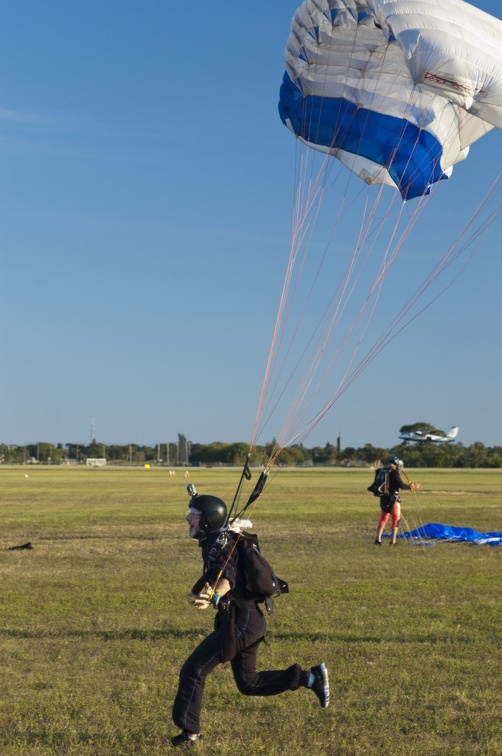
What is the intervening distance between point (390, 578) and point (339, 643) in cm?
461

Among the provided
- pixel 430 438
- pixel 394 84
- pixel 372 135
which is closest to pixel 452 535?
pixel 372 135

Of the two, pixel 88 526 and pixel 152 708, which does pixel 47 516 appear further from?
pixel 152 708

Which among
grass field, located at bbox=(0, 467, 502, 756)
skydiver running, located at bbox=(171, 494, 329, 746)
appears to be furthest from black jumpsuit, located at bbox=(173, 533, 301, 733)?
grass field, located at bbox=(0, 467, 502, 756)

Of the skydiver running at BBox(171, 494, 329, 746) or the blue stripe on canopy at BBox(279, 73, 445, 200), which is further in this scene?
the blue stripe on canopy at BBox(279, 73, 445, 200)

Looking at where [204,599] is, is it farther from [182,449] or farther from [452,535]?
[182,449]

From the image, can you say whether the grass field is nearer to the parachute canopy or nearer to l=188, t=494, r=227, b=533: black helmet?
l=188, t=494, r=227, b=533: black helmet

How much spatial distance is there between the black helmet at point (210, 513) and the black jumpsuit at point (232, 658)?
0.07 m

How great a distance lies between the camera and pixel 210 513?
5.98 m

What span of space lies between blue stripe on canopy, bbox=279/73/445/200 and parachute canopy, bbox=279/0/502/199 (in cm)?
1

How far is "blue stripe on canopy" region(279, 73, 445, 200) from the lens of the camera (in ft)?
33.9

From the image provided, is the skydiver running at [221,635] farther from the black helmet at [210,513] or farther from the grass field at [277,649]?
the grass field at [277,649]

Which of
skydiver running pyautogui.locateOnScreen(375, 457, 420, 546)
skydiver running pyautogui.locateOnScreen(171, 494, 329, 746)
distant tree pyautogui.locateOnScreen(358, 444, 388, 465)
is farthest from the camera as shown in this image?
distant tree pyautogui.locateOnScreen(358, 444, 388, 465)

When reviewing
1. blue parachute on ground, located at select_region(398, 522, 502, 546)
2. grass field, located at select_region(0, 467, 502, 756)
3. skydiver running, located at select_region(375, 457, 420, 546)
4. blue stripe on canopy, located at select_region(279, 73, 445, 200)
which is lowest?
grass field, located at select_region(0, 467, 502, 756)

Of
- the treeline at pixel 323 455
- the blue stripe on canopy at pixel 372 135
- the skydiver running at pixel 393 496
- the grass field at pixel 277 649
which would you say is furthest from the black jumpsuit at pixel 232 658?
the treeline at pixel 323 455
